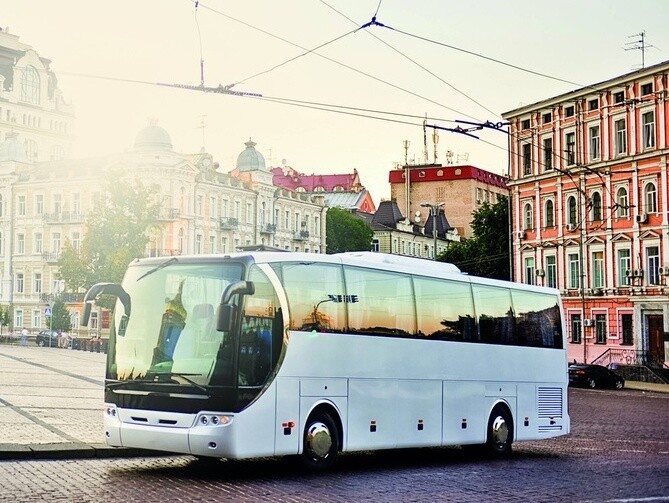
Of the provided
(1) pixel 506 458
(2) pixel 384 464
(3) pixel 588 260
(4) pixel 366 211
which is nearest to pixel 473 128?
(1) pixel 506 458

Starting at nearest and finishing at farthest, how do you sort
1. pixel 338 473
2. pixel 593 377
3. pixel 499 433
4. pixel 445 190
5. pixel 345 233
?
pixel 338 473 < pixel 499 433 < pixel 593 377 < pixel 345 233 < pixel 445 190

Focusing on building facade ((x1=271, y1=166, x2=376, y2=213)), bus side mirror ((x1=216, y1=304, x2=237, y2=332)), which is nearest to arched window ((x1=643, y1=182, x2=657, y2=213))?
bus side mirror ((x1=216, y1=304, x2=237, y2=332))

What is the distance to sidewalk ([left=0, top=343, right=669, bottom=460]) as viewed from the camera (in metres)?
16.2

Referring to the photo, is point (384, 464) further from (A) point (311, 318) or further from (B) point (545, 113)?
(B) point (545, 113)

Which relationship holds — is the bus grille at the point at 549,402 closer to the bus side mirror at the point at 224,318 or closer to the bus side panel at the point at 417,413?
the bus side panel at the point at 417,413

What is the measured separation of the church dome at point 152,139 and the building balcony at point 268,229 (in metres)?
13.7

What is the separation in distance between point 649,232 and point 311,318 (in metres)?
43.7

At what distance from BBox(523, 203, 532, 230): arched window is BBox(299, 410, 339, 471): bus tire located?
5218 cm

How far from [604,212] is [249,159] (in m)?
45.6

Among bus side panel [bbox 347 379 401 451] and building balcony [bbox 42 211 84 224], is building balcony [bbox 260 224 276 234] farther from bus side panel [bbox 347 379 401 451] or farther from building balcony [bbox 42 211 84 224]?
bus side panel [bbox 347 379 401 451]

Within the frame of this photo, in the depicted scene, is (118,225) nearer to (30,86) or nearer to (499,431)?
(499,431)

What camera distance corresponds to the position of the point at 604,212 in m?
60.0

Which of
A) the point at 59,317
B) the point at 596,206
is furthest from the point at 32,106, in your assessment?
the point at 596,206

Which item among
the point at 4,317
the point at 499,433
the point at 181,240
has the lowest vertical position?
the point at 499,433
